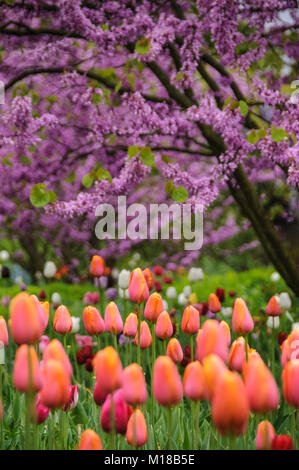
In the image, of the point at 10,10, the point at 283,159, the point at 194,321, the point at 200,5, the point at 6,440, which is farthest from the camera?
the point at 10,10

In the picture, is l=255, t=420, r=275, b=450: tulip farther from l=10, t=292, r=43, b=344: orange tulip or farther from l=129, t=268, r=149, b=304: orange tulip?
l=129, t=268, r=149, b=304: orange tulip

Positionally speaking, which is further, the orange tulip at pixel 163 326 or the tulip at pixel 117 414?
the orange tulip at pixel 163 326

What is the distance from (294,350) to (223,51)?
8.55 feet

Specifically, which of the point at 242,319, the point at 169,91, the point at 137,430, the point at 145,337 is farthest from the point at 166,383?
the point at 169,91

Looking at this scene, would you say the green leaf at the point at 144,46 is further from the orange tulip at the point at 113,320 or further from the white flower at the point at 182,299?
the white flower at the point at 182,299

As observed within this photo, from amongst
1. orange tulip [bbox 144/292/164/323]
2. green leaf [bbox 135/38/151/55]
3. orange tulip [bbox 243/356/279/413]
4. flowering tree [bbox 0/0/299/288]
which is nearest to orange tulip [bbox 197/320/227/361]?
orange tulip [bbox 243/356/279/413]

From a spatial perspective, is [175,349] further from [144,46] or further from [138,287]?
[144,46]

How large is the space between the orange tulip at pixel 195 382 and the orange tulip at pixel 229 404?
20cm

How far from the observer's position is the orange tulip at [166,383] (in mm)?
1273

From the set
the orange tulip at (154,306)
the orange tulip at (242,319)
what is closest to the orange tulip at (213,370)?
the orange tulip at (242,319)

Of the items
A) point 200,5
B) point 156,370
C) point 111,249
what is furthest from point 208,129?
point 111,249

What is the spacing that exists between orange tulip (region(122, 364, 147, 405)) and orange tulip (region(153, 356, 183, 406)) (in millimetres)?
51
